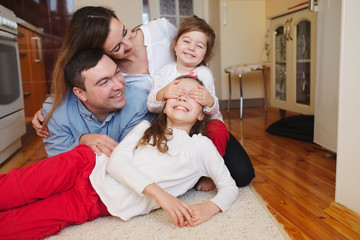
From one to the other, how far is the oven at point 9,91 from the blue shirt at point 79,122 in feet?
2.53

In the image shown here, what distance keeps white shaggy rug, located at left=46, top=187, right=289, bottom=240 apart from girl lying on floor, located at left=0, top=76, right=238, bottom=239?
0.09 ft

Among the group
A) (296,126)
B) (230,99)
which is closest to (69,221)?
(296,126)

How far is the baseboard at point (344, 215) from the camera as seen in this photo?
3.47 feet

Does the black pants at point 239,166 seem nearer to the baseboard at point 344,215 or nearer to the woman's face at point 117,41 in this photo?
the baseboard at point 344,215

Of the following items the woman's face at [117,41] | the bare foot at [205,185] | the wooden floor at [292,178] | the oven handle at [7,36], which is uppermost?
the oven handle at [7,36]

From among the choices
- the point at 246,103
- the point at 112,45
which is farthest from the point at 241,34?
the point at 112,45

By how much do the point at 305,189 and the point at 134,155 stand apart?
0.78 metres

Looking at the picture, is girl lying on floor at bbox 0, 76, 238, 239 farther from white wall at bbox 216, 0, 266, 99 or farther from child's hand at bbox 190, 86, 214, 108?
white wall at bbox 216, 0, 266, 99

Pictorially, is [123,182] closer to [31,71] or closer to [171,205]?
[171,205]

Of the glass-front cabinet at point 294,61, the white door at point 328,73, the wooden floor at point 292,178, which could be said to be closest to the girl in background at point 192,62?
the wooden floor at point 292,178

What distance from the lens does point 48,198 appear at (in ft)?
3.72

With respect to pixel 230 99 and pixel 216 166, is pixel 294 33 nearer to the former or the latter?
pixel 230 99

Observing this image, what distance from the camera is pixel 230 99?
4.36m

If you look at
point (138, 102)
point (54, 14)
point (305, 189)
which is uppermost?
point (54, 14)
